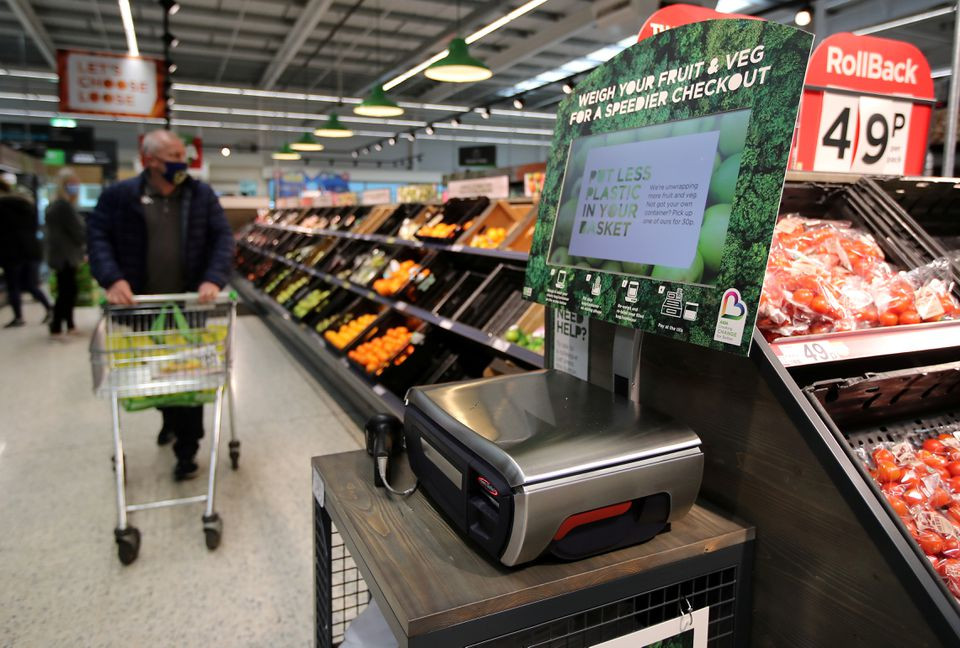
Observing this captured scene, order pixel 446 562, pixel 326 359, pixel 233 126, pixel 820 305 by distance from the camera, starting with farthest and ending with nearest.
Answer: pixel 233 126, pixel 326 359, pixel 820 305, pixel 446 562

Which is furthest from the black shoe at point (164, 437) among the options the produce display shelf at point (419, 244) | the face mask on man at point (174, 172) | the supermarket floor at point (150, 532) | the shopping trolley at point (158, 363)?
the produce display shelf at point (419, 244)

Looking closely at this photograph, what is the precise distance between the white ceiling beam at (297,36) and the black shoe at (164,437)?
323 inches

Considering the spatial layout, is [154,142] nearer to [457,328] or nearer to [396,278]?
[457,328]

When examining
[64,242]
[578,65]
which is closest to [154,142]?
[64,242]

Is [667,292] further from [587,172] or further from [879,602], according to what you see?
[879,602]

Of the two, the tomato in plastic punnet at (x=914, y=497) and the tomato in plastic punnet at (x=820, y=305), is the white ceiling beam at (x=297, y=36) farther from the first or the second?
the tomato in plastic punnet at (x=914, y=497)

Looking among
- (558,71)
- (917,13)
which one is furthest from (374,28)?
(917,13)

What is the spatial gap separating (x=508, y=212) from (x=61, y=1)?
11.2 m

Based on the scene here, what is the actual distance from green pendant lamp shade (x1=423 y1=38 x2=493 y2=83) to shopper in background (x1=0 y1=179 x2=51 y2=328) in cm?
557

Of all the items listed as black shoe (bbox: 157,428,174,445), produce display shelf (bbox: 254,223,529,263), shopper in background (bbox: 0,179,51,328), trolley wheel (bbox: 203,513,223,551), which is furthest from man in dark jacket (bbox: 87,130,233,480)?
shopper in background (bbox: 0,179,51,328)

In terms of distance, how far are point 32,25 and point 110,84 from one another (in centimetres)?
532

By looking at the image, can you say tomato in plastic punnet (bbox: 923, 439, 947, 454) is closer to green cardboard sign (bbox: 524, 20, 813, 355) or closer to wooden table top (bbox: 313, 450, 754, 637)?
wooden table top (bbox: 313, 450, 754, 637)

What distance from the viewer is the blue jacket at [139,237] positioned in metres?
3.16

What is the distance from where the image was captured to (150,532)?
293cm
